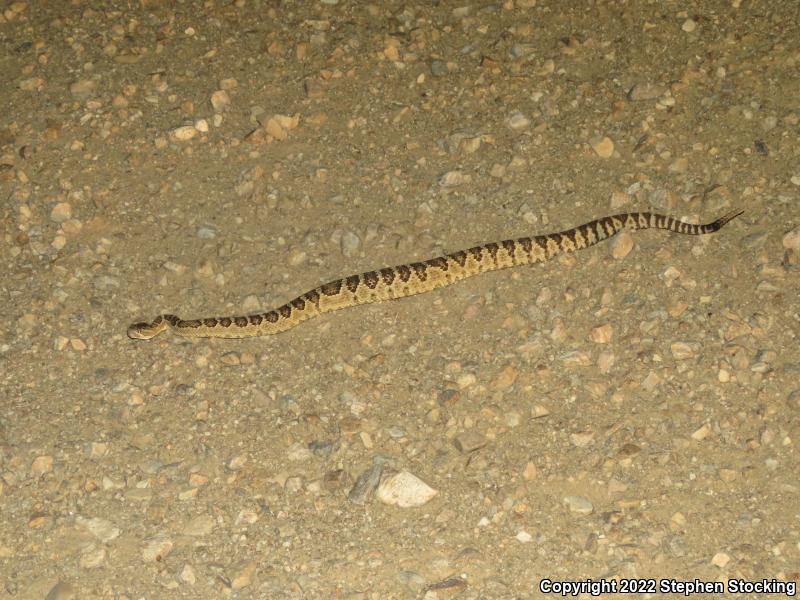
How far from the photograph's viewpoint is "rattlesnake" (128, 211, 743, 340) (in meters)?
8.42

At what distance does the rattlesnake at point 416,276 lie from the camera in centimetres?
842

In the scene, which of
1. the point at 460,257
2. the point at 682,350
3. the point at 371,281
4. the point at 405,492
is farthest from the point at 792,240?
the point at 405,492

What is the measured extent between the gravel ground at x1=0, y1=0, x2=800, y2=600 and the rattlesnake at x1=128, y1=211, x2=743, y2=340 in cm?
12

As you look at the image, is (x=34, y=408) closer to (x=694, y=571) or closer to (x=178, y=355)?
(x=178, y=355)

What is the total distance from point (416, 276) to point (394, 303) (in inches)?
12.1

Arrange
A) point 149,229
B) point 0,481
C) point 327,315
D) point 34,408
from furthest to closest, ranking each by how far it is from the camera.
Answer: point 149,229 < point 327,315 < point 34,408 < point 0,481

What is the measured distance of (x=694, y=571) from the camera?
20.5ft

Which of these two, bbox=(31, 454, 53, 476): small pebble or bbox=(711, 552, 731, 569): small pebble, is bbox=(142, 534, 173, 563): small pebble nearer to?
bbox=(31, 454, 53, 476): small pebble

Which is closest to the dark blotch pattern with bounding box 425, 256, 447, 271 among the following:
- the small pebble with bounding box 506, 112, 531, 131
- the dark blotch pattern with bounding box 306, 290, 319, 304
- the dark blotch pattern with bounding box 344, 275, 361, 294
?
the dark blotch pattern with bounding box 344, 275, 361, 294

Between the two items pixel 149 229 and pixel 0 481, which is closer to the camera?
Result: pixel 0 481

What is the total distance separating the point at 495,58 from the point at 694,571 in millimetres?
6332

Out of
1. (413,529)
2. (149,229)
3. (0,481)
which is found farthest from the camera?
(149,229)

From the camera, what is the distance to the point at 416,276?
28.5 feet

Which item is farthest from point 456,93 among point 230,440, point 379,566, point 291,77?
point 379,566
